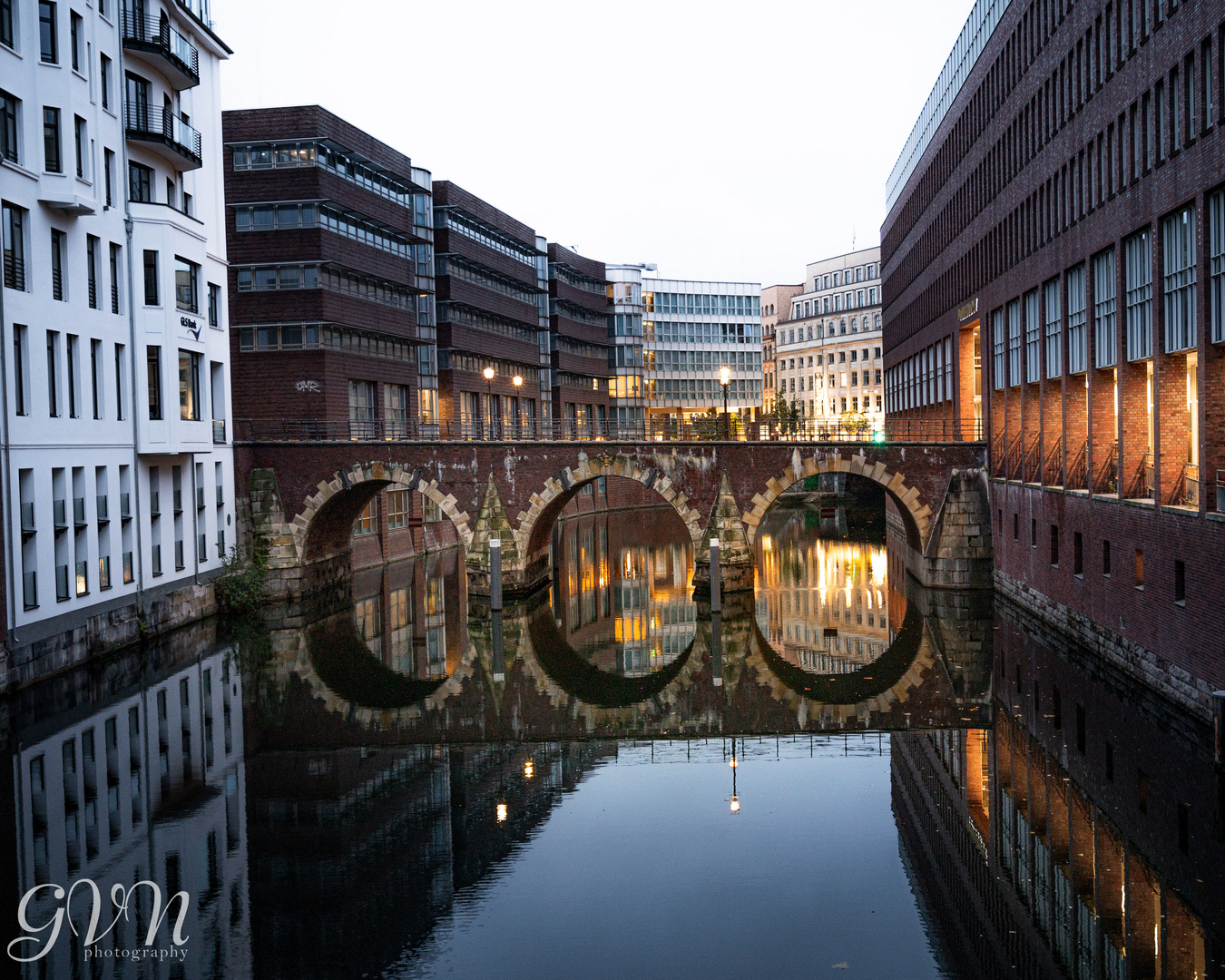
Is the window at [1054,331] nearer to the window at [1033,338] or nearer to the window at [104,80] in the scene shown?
the window at [1033,338]

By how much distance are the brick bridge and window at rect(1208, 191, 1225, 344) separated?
22926mm

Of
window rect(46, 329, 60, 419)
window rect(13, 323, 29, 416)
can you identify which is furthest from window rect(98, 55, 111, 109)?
window rect(13, 323, 29, 416)

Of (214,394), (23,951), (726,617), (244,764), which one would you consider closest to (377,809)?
(244,764)

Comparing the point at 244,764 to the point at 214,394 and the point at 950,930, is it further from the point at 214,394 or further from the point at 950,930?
the point at 214,394

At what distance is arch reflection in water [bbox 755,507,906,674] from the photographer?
129ft

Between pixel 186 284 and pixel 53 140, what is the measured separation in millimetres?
9101

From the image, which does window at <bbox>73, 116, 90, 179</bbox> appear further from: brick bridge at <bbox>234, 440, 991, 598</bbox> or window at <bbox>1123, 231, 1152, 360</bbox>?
window at <bbox>1123, 231, 1152, 360</bbox>

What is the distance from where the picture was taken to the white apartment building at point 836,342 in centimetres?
12988

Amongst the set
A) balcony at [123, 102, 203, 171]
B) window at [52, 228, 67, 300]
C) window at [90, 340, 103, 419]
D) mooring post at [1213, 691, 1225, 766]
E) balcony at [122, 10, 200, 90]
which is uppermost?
balcony at [122, 10, 200, 90]

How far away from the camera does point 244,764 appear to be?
25766mm

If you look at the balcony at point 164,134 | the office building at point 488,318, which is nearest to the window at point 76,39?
the balcony at point 164,134

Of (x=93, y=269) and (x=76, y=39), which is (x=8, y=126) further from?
(x=93, y=269)

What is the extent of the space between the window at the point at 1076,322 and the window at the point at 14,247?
30.1m

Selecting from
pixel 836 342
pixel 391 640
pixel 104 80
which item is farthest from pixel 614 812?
pixel 836 342
